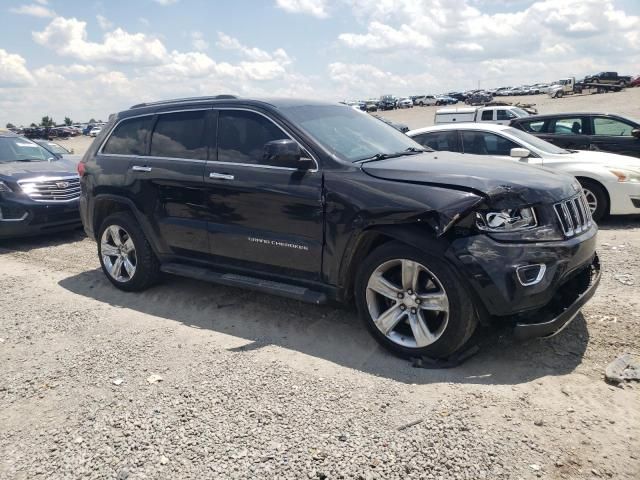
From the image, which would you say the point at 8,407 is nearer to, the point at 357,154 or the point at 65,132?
the point at 357,154

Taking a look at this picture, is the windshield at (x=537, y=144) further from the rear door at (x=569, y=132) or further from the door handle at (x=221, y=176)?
the door handle at (x=221, y=176)

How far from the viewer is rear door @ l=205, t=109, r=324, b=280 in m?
4.22

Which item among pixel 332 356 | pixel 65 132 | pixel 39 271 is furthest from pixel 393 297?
pixel 65 132

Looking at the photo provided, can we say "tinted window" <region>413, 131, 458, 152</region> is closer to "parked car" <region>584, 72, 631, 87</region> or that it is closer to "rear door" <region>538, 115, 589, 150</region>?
"rear door" <region>538, 115, 589, 150</region>

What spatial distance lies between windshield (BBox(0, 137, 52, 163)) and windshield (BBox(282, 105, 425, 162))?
6768 mm

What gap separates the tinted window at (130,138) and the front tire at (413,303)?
287cm

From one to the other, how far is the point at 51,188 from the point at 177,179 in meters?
4.43

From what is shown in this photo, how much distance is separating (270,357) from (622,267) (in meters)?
3.95

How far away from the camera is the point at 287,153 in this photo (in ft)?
13.6

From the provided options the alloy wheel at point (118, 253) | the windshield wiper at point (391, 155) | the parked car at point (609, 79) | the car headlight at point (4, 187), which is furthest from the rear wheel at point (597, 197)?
the parked car at point (609, 79)

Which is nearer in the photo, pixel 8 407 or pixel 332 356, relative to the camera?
pixel 8 407

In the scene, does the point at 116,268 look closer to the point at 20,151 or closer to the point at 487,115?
the point at 20,151

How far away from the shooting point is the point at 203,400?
349 cm

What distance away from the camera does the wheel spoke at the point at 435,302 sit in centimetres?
361
